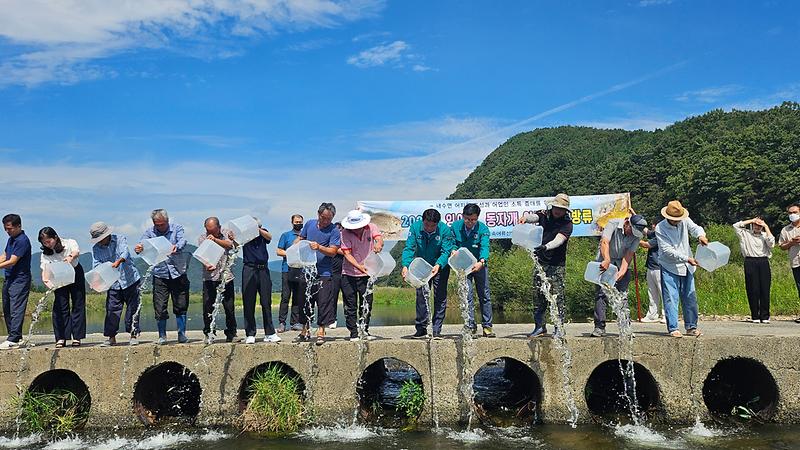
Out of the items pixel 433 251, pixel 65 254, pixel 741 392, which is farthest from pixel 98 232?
pixel 741 392

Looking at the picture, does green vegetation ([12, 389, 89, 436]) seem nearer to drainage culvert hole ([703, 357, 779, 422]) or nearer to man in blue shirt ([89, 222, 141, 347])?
man in blue shirt ([89, 222, 141, 347])

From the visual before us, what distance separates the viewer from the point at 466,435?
7.08 m

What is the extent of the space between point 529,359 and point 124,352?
4944 mm

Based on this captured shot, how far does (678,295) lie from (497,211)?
26.8 feet

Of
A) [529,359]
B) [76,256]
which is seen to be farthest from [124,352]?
[529,359]

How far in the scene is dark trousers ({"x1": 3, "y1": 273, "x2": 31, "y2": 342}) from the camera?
25.8 ft

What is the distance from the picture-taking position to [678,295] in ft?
25.9

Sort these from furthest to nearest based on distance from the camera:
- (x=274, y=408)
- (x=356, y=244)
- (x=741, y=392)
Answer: (x=356, y=244) → (x=741, y=392) → (x=274, y=408)

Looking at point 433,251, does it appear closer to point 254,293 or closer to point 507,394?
point 254,293

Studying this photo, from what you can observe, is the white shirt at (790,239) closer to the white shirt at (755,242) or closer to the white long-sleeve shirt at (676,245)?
the white shirt at (755,242)

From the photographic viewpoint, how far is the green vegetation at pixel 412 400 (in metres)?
7.57

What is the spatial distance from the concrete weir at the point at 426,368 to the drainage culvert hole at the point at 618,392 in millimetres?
95

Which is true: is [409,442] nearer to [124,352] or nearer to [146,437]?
[146,437]

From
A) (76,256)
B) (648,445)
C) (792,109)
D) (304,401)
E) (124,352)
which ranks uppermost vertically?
(792,109)
